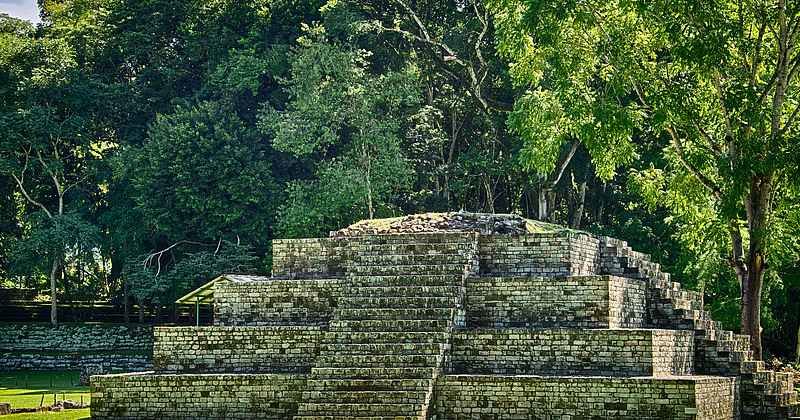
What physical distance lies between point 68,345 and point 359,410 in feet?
82.0

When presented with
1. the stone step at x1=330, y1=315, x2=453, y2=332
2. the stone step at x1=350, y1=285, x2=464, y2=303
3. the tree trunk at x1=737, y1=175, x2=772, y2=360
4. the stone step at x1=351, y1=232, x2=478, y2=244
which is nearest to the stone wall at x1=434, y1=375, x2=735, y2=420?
the stone step at x1=330, y1=315, x2=453, y2=332

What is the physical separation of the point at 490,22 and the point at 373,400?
67.9 ft

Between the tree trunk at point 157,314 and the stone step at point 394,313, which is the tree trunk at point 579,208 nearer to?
the tree trunk at point 157,314

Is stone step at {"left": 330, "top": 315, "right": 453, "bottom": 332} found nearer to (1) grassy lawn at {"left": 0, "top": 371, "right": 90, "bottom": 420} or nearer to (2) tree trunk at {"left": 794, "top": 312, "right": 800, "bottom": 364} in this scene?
(1) grassy lawn at {"left": 0, "top": 371, "right": 90, "bottom": 420}

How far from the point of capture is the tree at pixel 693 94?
20250 millimetres

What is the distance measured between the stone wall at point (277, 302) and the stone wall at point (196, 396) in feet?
5.15

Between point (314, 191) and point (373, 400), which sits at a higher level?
point (314, 191)

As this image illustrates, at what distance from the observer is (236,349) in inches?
743

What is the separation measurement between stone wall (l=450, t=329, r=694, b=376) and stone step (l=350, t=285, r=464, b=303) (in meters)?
0.77

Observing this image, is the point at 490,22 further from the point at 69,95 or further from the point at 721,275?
the point at 69,95

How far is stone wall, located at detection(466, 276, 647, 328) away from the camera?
18031mm

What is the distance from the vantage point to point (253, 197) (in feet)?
121

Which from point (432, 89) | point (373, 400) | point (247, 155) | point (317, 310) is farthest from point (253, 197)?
point (373, 400)

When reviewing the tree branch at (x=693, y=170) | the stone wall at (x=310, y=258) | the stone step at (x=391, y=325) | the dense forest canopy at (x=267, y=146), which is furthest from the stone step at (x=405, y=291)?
the tree branch at (x=693, y=170)
